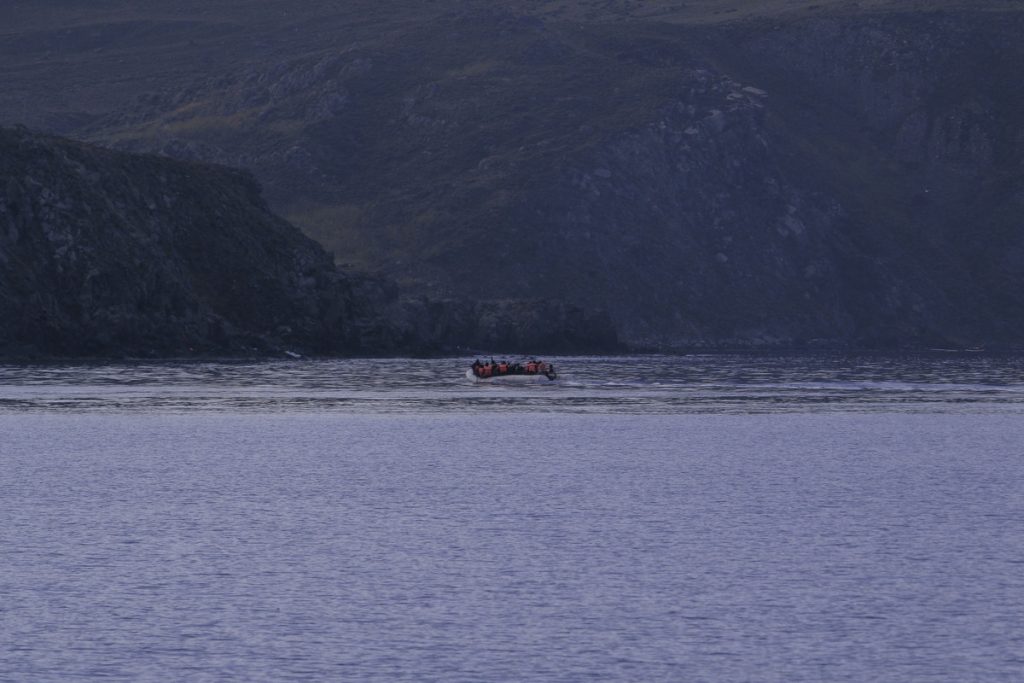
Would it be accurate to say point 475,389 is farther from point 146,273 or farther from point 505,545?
point 505,545

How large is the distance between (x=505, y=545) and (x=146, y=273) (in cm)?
12446

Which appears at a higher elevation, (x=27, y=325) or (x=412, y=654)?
(x=27, y=325)

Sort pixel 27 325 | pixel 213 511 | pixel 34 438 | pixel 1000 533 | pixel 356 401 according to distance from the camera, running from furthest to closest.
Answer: pixel 27 325 → pixel 356 401 → pixel 34 438 → pixel 213 511 → pixel 1000 533

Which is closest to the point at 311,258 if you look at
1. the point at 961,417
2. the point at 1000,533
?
the point at 961,417

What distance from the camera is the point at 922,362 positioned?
7864 inches

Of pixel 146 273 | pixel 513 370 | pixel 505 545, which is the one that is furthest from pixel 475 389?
pixel 505 545

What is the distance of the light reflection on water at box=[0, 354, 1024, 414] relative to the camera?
112188mm

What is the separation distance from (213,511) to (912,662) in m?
29.2

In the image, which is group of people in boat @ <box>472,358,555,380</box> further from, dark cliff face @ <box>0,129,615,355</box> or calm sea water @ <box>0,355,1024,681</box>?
calm sea water @ <box>0,355,1024,681</box>

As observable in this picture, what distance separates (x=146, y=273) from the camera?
170625mm

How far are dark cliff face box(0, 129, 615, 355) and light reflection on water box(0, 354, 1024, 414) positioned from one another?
8.11 meters

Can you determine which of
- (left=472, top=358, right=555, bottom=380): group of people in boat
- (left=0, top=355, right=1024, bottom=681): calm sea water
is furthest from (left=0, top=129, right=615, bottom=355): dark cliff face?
(left=0, top=355, right=1024, bottom=681): calm sea water

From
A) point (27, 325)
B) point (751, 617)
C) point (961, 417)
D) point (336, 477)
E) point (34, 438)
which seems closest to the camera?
point (751, 617)

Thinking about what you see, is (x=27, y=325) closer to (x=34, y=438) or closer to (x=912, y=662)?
(x=34, y=438)
